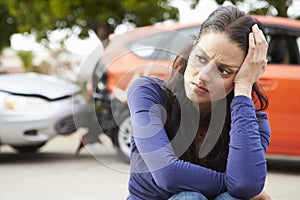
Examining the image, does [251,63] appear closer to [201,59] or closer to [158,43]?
[201,59]

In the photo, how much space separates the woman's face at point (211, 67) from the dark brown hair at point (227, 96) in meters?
0.03

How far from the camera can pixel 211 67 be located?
206 cm

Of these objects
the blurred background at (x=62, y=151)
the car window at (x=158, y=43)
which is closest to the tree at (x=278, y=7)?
the blurred background at (x=62, y=151)

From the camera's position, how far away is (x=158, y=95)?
2162 millimetres

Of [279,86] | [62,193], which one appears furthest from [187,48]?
[279,86]

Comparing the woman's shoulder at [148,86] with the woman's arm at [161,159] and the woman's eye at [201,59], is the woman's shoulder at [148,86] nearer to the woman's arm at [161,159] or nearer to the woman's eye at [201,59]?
the woman's arm at [161,159]

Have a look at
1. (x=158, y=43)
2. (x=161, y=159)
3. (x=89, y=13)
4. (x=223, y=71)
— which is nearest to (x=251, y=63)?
(x=223, y=71)

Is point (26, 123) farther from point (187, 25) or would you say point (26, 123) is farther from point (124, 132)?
point (187, 25)

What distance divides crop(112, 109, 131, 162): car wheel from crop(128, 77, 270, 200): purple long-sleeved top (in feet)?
11.6

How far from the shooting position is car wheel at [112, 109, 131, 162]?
582cm

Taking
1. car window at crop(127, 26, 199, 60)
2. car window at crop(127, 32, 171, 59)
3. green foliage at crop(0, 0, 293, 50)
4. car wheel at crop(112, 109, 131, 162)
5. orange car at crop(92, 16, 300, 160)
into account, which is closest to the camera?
car window at crop(127, 26, 199, 60)

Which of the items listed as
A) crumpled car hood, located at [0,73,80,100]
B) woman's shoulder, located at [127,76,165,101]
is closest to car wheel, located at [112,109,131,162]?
crumpled car hood, located at [0,73,80,100]

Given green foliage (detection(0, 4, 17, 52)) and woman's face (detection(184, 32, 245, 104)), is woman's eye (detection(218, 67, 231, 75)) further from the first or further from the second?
green foliage (detection(0, 4, 17, 52))

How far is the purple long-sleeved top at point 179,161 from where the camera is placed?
6.58ft
